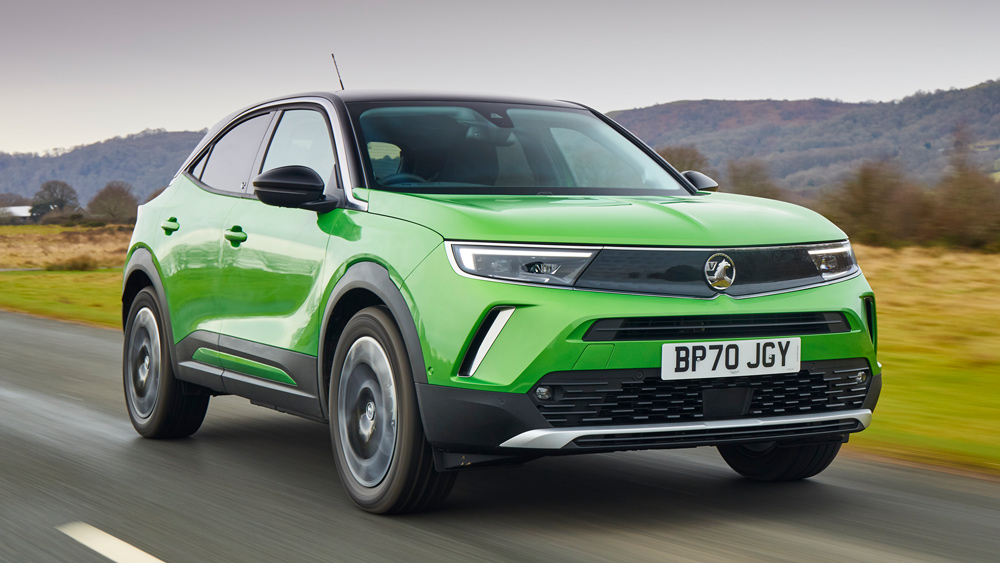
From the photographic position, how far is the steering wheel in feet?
15.8

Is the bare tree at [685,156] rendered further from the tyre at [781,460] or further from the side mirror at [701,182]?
the tyre at [781,460]

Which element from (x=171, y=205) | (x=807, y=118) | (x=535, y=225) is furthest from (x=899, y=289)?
(x=807, y=118)

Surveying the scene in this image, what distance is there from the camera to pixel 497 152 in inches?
208

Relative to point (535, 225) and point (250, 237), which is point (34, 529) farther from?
point (535, 225)

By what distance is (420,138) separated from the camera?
513 centimetres

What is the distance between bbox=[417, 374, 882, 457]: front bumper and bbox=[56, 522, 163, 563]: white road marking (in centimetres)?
105

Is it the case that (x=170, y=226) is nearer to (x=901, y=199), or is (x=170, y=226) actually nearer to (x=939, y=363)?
(x=939, y=363)

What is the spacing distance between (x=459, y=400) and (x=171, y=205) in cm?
300

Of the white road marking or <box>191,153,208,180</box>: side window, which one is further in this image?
<box>191,153,208,180</box>: side window

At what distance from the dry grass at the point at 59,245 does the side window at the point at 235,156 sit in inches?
1525

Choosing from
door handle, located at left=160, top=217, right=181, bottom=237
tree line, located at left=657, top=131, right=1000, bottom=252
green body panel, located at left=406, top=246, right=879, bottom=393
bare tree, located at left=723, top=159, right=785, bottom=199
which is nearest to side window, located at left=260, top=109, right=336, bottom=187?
door handle, located at left=160, top=217, right=181, bottom=237

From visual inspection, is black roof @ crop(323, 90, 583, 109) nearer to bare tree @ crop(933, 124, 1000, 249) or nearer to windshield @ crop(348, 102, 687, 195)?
windshield @ crop(348, 102, 687, 195)

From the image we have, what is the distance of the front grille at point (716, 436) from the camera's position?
3906mm

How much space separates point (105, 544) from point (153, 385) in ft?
7.71
